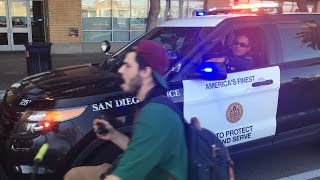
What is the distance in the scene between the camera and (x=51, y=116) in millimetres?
3592

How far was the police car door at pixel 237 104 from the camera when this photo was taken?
400 centimetres

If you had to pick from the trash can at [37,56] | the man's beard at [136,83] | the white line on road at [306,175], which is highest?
the man's beard at [136,83]

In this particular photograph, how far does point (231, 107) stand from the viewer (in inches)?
165

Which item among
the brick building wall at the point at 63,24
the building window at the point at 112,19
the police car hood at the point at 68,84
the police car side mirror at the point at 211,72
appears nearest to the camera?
the police car hood at the point at 68,84

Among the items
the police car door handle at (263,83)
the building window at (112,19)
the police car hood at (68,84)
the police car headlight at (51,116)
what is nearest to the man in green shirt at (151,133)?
the police car headlight at (51,116)

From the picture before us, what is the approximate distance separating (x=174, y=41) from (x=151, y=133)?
2.80 m

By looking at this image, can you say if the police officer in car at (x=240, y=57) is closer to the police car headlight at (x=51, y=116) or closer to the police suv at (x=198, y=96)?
the police suv at (x=198, y=96)

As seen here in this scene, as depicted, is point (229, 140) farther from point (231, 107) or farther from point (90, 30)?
point (90, 30)

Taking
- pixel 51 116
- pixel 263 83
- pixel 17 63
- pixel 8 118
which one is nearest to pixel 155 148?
pixel 51 116

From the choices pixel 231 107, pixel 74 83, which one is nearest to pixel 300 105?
pixel 231 107

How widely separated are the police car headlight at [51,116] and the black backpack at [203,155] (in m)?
1.62

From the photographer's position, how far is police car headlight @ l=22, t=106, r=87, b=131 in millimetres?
3576

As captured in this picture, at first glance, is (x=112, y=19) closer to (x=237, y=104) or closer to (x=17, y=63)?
(x=17, y=63)

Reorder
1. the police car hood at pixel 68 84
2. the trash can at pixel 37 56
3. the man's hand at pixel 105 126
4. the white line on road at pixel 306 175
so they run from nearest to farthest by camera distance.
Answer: the man's hand at pixel 105 126 → the police car hood at pixel 68 84 → the white line on road at pixel 306 175 → the trash can at pixel 37 56
